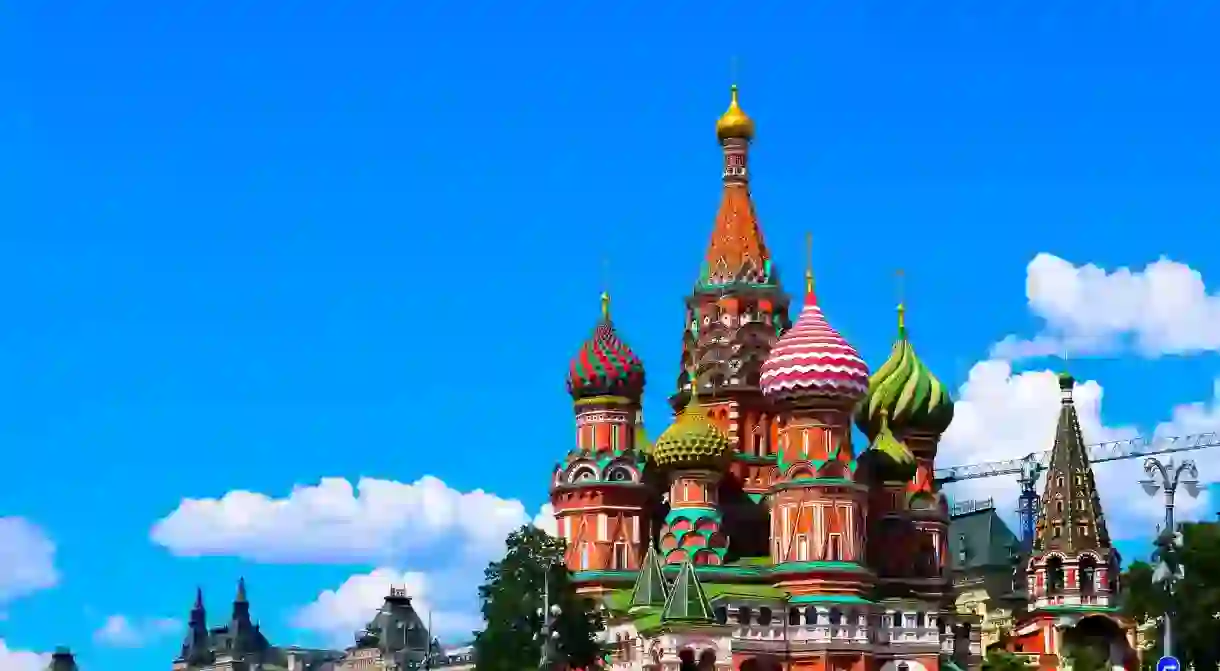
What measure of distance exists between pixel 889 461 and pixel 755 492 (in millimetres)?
4448

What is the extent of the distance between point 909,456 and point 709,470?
7.65m

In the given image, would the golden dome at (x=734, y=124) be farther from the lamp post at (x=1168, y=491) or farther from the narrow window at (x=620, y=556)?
the lamp post at (x=1168, y=491)

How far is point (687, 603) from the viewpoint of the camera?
71188 millimetres

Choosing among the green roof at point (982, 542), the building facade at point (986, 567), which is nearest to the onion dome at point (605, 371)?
the building facade at point (986, 567)

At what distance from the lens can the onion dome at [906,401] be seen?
84562mm

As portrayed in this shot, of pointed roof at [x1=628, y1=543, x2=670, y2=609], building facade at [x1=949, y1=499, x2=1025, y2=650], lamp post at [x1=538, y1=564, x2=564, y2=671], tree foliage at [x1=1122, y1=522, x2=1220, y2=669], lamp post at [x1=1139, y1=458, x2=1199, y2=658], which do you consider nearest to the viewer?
lamp post at [x1=1139, y1=458, x2=1199, y2=658]

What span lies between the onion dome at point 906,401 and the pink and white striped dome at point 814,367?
7487mm

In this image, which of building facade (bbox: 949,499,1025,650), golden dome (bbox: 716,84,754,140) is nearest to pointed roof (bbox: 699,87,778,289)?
golden dome (bbox: 716,84,754,140)

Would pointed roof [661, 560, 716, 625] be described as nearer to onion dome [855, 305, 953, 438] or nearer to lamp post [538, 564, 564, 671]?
lamp post [538, 564, 564, 671]

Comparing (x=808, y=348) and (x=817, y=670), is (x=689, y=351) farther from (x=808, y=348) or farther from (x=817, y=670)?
(x=817, y=670)

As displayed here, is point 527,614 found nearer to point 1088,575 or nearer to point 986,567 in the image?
point 1088,575

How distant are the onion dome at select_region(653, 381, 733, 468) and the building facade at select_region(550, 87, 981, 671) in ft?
0.23

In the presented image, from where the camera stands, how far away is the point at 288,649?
457 feet

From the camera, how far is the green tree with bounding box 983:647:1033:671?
77.9 metres
